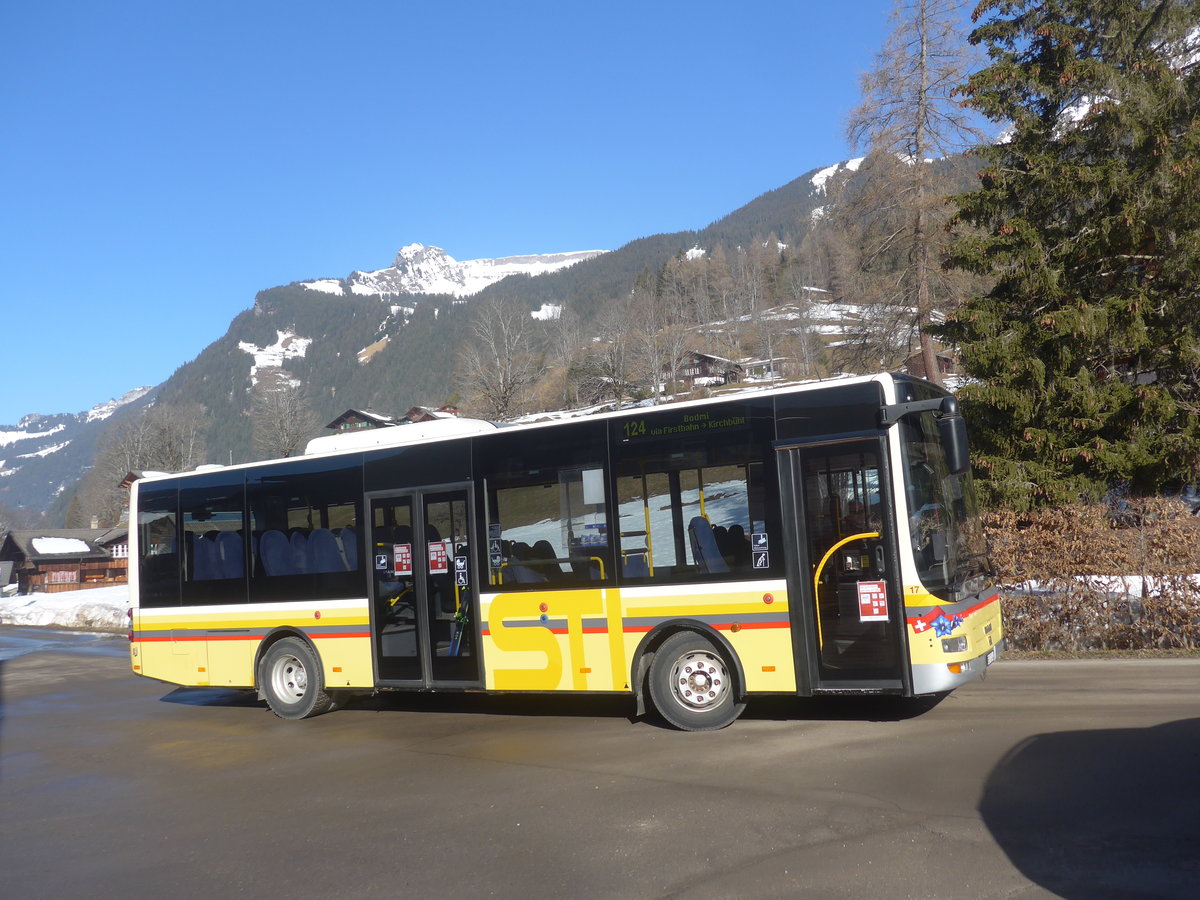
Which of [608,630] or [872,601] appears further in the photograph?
[608,630]

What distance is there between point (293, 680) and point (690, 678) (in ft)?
18.6

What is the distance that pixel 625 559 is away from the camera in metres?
9.52

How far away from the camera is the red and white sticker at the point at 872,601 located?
835 cm

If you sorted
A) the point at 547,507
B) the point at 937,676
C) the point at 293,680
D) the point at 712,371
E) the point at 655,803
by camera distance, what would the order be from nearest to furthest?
1. the point at 655,803
2. the point at 937,676
3. the point at 547,507
4. the point at 293,680
5. the point at 712,371

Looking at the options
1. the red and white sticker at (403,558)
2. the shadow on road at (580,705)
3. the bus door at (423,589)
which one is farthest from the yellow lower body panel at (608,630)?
the red and white sticker at (403,558)

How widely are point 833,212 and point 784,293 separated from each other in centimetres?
9301

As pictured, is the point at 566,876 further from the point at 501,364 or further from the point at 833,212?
the point at 501,364

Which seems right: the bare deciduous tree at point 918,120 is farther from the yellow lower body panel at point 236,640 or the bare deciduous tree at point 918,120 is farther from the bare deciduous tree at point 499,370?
the bare deciduous tree at point 499,370

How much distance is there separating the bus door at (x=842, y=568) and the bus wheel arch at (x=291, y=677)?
6311mm

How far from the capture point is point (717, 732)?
909 cm

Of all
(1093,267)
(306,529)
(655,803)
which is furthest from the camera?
(1093,267)

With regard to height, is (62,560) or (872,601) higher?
(62,560)

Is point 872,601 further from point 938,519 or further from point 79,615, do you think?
point 79,615

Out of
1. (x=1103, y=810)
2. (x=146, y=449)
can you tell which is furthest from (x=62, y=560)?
(x=1103, y=810)
